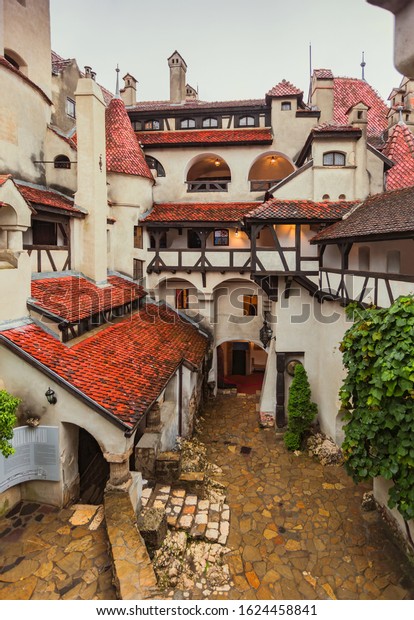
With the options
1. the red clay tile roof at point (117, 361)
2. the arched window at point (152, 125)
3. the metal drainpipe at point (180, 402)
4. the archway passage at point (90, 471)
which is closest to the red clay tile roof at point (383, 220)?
the red clay tile roof at point (117, 361)

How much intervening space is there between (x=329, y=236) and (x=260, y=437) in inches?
308

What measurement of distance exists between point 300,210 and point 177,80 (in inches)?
522

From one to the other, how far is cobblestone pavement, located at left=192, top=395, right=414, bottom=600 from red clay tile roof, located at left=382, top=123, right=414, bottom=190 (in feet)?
33.6

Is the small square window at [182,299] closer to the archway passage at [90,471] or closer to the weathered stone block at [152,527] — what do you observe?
the archway passage at [90,471]

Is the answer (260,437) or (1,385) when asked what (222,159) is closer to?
(260,437)

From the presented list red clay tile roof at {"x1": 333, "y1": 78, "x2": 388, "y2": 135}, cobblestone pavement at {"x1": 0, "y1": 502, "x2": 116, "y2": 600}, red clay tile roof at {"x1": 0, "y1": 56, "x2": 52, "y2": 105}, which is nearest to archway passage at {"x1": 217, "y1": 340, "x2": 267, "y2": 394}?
red clay tile roof at {"x1": 333, "y1": 78, "x2": 388, "y2": 135}

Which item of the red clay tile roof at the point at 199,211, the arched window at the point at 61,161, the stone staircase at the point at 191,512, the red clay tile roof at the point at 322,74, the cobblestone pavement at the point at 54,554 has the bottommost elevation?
the stone staircase at the point at 191,512

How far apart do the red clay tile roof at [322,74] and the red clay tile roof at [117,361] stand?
14720 mm

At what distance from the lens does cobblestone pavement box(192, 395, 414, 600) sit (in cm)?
707

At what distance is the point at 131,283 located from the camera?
16531 millimetres

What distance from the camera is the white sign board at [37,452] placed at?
7.45 m

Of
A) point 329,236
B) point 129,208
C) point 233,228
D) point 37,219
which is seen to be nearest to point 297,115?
point 233,228

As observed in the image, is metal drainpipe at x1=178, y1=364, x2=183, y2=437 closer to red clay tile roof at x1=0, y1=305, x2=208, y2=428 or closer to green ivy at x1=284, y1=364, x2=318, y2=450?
red clay tile roof at x1=0, y1=305, x2=208, y2=428

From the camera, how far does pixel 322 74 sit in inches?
703
